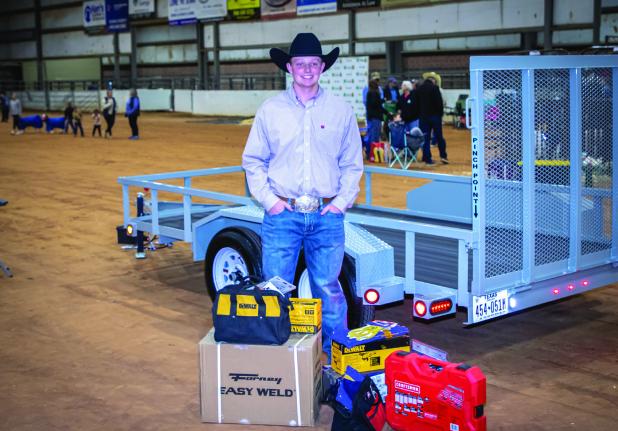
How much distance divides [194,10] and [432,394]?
39.7 metres

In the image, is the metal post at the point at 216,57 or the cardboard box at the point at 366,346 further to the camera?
the metal post at the point at 216,57

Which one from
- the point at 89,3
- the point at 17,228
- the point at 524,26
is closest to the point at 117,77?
the point at 89,3

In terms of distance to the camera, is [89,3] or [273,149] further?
[89,3]

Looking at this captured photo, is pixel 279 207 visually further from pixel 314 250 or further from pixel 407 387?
pixel 407 387

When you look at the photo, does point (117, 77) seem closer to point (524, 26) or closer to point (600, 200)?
point (524, 26)

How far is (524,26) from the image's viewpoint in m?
28.9

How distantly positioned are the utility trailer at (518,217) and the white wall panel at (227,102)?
106 ft

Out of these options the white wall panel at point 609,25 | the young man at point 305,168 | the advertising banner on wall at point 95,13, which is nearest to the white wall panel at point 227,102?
the advertising banner on wall at point 95,13

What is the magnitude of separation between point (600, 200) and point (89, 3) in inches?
1849

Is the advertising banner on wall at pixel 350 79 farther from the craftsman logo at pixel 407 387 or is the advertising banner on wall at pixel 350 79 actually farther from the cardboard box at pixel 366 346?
the craftsman logo at pixel 407 387

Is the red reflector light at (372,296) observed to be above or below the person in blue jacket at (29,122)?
below

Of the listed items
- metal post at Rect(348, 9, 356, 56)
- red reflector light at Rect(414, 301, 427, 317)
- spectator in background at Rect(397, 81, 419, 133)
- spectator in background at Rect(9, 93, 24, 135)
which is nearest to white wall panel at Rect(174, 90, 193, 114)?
metal post at Rect(348, 9, 356, 56)

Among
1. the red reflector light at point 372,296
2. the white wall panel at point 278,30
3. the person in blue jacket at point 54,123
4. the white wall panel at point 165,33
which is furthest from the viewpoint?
the white wall panel at point 165,33

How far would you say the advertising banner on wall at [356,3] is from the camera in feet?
112
